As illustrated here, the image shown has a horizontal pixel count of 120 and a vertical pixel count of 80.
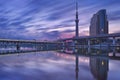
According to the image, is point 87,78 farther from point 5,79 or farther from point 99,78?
point 5,79

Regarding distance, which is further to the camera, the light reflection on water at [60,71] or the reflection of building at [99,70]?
the reflection of building at [99,70]

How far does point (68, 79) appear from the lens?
1936cm

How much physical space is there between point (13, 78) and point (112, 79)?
10.7m

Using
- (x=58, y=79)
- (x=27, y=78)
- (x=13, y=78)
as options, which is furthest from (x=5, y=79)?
(x=58, y=79)

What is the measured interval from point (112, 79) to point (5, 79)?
37.7ft

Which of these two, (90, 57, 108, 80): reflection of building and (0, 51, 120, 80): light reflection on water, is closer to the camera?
(0, 51, 120, 80): light reflection on water

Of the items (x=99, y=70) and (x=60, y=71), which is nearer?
(x=60, y=71)

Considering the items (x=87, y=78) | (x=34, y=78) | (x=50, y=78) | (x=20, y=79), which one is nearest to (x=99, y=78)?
(x=87, y=78)

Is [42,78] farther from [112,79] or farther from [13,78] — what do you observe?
[112,79]

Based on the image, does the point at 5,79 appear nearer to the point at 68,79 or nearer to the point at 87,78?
the point at 68,79

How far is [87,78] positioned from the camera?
1980 centimetres

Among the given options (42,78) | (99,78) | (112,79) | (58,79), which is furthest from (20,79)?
(112,79)

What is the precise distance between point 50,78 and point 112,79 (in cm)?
657

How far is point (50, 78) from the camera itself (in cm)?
2006
